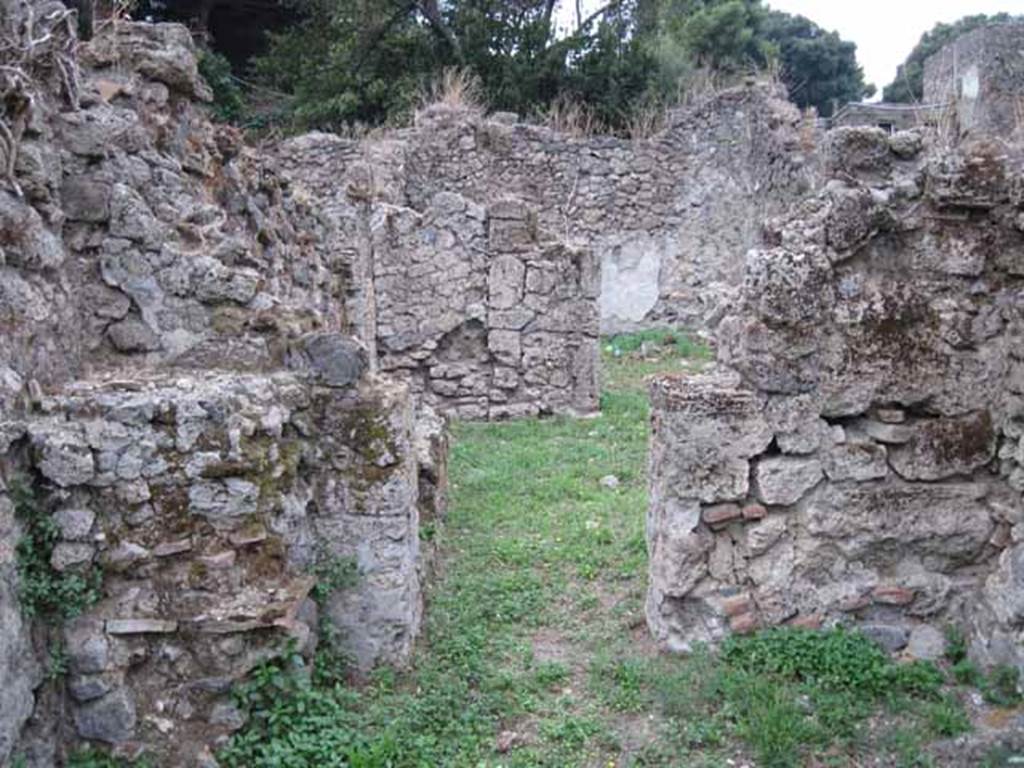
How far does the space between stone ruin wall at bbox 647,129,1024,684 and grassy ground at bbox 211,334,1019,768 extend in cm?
30

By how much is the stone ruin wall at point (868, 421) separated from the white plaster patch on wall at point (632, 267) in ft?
34.6

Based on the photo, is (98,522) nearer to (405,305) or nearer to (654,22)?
(405,305)

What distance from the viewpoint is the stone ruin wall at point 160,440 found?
3.33 meters

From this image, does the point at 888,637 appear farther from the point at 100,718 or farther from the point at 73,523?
the point at 73,523

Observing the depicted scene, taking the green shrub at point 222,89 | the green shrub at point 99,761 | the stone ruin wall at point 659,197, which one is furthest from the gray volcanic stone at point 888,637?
the green shrub at point 222,89

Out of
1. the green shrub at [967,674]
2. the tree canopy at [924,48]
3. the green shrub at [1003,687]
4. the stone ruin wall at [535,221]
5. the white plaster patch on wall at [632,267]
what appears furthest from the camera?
the tree canopy at [924,48]

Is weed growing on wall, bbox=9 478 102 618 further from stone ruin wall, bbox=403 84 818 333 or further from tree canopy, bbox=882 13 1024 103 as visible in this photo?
tree canopy, bbox=882 13 1024 103

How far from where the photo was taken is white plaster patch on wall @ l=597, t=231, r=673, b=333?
1495 cm

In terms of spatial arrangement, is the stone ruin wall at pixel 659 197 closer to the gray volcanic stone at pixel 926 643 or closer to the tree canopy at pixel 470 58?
the tree canopy at pixel 470 58

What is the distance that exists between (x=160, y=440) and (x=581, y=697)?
209 centimetres

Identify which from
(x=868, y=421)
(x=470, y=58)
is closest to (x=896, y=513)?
(x=868, y=421)

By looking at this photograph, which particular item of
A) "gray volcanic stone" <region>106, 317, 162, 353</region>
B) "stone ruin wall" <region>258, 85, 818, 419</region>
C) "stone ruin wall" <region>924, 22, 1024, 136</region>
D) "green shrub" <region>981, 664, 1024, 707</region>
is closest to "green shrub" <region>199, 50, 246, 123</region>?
"stone ruin wall" <region>258, 85, 818, 419</region>

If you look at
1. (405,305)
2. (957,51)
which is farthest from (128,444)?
(957,51)

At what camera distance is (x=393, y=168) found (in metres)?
13.6
